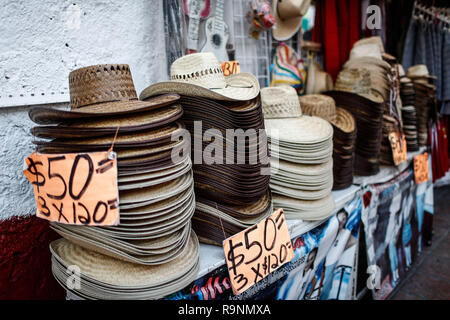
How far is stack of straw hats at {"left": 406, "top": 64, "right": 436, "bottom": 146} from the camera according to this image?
298 cm

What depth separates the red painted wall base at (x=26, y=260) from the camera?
1.14 metres

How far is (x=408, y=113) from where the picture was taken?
2688 millimetres

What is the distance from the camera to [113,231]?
829 millimetres

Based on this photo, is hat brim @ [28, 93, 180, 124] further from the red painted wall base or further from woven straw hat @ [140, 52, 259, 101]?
the red painted wall base

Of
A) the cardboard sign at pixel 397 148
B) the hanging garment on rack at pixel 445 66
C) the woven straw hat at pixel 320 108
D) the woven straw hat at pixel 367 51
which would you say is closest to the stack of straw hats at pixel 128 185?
the woven straw hat at pixel 320 108

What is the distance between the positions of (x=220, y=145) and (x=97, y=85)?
44 cm

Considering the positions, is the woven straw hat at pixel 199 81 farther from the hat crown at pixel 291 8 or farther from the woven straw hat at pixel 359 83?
the hat crown at pixel 291 8

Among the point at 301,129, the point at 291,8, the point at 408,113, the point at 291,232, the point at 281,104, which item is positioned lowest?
the point at 291,232

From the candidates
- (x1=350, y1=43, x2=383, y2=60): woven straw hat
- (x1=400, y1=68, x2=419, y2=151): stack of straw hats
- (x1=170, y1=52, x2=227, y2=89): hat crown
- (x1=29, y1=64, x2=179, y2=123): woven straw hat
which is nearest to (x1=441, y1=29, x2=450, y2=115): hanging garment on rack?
(x1=400, y1=68, x2=419, y2=151): stack of straw hats

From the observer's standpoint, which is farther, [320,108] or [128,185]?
[320,108]

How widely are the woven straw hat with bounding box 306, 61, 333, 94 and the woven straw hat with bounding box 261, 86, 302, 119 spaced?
130 cm

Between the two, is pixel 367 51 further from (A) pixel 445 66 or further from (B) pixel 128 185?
(B) pixel 128 185

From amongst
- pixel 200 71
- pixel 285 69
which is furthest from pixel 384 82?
pixel 200 71
